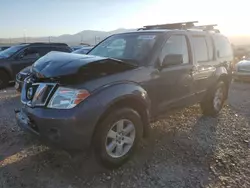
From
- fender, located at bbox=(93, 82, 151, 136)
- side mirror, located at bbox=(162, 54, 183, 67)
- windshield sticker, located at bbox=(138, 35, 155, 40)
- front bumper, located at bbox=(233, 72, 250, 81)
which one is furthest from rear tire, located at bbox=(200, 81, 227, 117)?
front bumper, located at bbox=(233, 72, 250, 81)

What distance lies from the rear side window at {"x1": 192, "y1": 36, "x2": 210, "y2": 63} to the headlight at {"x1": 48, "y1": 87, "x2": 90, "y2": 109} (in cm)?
272

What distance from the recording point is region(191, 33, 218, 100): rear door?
16.1ft

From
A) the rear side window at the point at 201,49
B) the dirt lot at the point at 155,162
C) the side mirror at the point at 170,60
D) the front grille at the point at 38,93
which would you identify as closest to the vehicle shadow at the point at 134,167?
the dirt lot at the point at 155,162

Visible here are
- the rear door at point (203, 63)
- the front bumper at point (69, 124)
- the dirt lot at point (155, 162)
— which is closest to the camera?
the front bumper at point (69, 124)

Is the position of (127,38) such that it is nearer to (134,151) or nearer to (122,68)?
(122,68)

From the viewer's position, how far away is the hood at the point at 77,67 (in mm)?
3135

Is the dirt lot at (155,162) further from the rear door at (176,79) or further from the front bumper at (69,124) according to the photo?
the rear door at (176,79)

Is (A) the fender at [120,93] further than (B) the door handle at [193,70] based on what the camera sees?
No

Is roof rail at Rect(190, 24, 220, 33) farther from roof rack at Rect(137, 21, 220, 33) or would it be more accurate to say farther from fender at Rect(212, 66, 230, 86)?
fender at Rect(212, 66, 230, 86)

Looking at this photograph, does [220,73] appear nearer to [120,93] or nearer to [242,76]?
[120,93]

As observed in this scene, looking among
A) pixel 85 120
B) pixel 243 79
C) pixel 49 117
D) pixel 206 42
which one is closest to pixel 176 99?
pixel 206 42

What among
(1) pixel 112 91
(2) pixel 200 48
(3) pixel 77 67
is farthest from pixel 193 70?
(3) pixel 77 67

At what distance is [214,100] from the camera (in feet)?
19.1

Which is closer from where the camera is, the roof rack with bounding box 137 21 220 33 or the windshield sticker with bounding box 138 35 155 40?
the windshield sticker with bounding box 138 35 155 40
